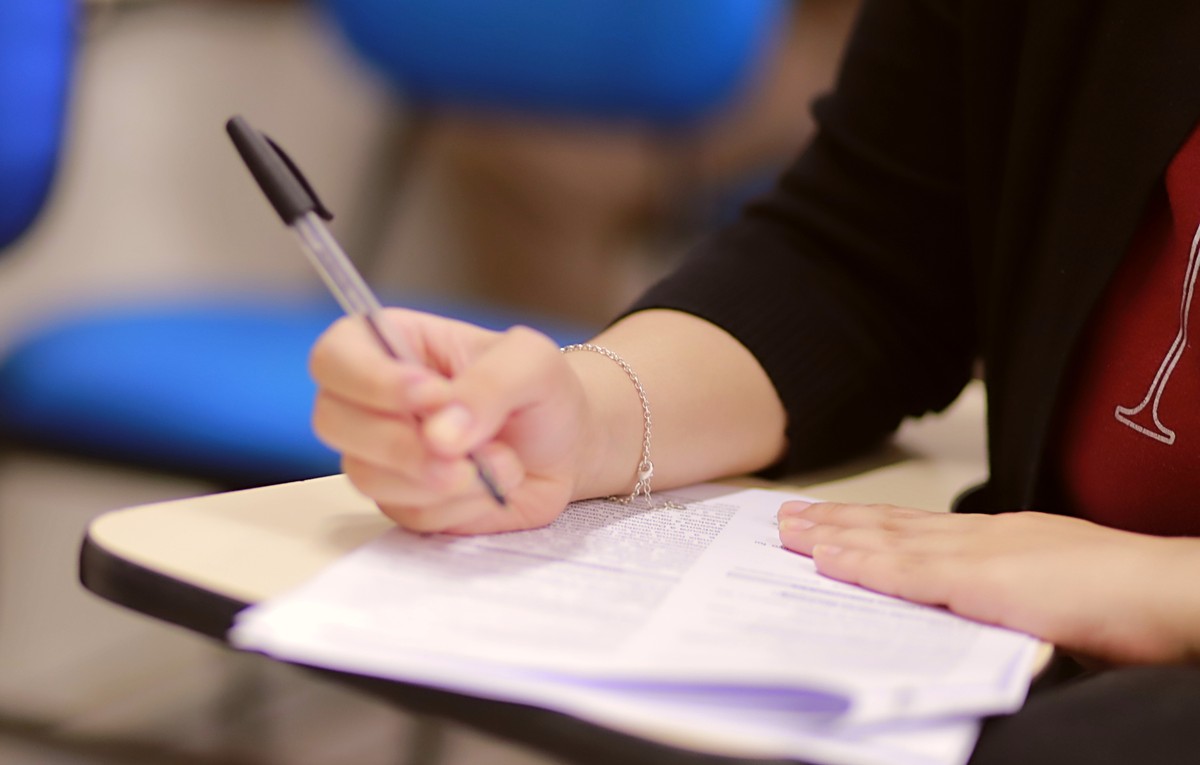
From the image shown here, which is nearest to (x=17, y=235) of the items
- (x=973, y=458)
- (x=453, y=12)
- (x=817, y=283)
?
(x=453, y=12)

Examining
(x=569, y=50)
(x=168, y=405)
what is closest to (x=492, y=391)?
(x=168, y=405)

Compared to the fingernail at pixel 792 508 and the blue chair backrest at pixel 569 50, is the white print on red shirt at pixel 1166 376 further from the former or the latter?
the blue chair backrest at pixel 569 50

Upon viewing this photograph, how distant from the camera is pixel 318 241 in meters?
0.46

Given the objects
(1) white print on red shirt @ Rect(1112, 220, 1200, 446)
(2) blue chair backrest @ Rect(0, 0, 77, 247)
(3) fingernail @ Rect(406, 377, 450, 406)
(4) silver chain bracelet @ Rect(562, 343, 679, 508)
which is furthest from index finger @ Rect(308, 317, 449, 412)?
(2) blue chair backrest @ Rect(0, 0, 77, 247)

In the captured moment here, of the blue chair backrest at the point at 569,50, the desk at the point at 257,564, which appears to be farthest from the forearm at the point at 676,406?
the blue chair backrest at the point at 569,50

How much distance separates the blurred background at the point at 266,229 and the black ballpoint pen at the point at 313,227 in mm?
389

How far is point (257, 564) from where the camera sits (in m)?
0.41

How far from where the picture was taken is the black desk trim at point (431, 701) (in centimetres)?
31

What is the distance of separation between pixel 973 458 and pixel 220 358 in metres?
0.58

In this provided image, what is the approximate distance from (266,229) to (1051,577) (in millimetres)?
1482

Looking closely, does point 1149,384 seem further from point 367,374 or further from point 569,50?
point 569,50

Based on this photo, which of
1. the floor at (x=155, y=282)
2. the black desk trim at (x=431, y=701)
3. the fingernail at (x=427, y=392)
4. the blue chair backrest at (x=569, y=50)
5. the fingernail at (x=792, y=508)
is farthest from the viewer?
the floor at (x=155, y=282)

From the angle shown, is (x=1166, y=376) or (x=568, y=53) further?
(x=568, y=53)

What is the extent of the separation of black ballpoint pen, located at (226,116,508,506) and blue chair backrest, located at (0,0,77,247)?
53 cm
